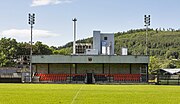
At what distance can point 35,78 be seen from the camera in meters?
73.9

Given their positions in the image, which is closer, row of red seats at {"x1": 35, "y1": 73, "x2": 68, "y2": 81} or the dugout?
the dugout

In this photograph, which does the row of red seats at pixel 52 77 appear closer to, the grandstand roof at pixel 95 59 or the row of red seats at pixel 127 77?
the grandstand roof at pixel 95 59

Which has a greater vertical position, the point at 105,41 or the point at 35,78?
the point at 105,41

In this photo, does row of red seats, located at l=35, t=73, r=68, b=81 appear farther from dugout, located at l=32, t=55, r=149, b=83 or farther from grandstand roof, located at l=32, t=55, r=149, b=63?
grandstand roof, located at l=32, t=55, r=149, b=63

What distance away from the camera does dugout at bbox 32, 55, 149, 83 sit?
71.6 m

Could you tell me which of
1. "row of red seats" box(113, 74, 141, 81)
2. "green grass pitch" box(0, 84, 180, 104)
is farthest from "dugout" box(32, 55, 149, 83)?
"green grass pitch" box(0, 84, 180, 104)

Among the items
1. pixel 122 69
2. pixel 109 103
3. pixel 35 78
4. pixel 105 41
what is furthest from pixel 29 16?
pixel 109 103

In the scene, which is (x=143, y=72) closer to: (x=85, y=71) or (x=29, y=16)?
(x=85, y=71)

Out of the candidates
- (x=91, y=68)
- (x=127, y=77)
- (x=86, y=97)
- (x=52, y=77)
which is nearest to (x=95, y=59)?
(x=91, y=68)

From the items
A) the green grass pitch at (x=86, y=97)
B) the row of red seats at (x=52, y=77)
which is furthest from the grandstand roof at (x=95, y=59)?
the green grass pitch at (x=86, y=97)

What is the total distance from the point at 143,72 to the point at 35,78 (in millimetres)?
19282

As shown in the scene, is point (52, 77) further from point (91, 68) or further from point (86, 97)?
point (86, 97)

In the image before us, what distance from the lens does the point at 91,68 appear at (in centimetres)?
7394

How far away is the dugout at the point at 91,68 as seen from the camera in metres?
71.6
